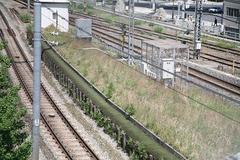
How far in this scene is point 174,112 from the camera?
19391mm

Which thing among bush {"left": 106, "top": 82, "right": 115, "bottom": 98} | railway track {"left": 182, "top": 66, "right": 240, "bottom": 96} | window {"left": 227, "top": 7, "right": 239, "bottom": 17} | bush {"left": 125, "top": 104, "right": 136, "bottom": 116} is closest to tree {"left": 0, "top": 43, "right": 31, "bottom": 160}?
bush {"left": 125, "top": 104, "right": 136, "bottom": 116}

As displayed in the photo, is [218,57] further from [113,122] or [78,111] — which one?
[113,122]

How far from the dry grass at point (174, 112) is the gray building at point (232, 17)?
27647mm

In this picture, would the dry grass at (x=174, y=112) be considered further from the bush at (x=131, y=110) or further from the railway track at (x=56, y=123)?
the railway track at (x=56, y=123)

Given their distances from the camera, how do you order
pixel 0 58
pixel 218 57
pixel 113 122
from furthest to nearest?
pixel 218 57
pixel 113 122
pixel 0 58

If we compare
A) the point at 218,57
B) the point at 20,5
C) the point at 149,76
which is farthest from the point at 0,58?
the point at 20,5

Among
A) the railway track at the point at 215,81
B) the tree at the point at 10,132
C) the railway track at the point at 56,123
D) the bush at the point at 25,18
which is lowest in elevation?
the railway track at the point at 56,123

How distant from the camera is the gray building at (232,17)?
54.0 m

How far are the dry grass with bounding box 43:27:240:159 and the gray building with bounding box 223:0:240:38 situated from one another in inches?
1088

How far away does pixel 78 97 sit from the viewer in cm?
2480

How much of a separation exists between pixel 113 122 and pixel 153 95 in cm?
312

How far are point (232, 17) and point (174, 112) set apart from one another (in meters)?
39.3

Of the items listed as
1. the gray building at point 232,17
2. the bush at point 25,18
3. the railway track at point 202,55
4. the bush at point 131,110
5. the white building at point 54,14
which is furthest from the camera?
the gray building at point 232,17

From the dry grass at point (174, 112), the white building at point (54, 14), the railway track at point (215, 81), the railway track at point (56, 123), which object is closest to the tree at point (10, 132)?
the railway track at point (56, 123)
